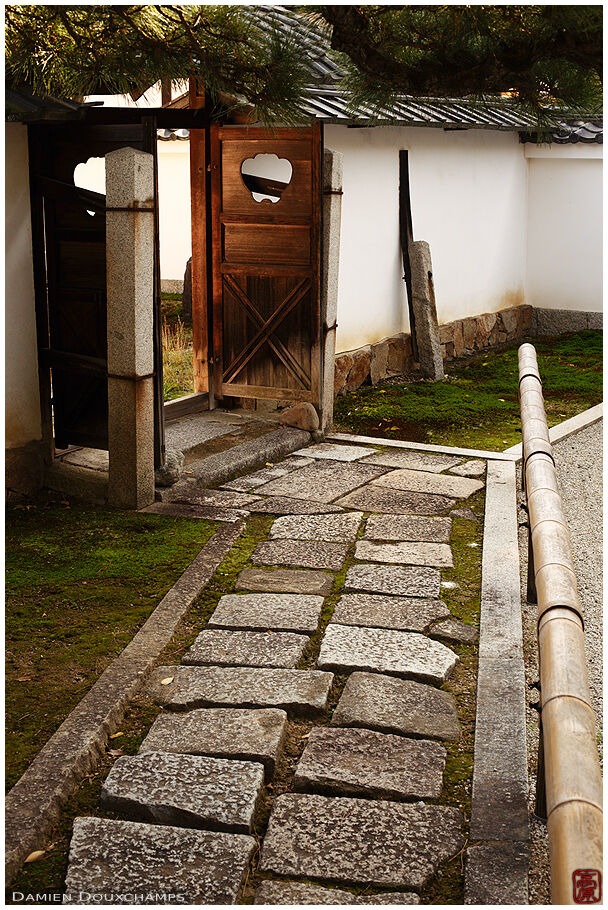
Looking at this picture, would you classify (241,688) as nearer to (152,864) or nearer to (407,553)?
(152,864)

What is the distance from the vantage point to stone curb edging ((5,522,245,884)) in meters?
3.17

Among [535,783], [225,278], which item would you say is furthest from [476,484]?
[535,783]

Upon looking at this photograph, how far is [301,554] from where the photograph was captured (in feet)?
18.8

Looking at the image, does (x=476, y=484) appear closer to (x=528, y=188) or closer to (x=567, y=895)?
(x=567, y=895)

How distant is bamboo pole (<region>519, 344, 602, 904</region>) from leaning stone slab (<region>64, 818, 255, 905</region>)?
108 cm

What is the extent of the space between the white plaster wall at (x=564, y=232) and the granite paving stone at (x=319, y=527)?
30.3 feet

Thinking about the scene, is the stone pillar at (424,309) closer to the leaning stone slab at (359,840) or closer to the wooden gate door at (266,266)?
the wooden gate door at (266,266)

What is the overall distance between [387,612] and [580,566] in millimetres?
1473

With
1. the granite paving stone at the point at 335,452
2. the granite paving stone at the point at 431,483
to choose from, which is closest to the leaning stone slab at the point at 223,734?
the granite paving stone at the point at 431,483

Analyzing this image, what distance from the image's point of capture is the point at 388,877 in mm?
2975

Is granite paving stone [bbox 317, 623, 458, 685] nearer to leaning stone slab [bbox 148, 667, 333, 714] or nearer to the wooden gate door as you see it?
leaning stone slab [bbox 148, 667, 333, 714]

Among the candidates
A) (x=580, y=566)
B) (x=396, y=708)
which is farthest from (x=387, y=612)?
(x=580, y=566)

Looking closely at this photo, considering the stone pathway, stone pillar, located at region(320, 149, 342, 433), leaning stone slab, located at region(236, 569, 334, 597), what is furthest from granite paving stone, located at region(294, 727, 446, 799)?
stone pillar, located at region(320, 149, 342, 433)

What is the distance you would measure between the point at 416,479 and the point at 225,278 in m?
2.66
